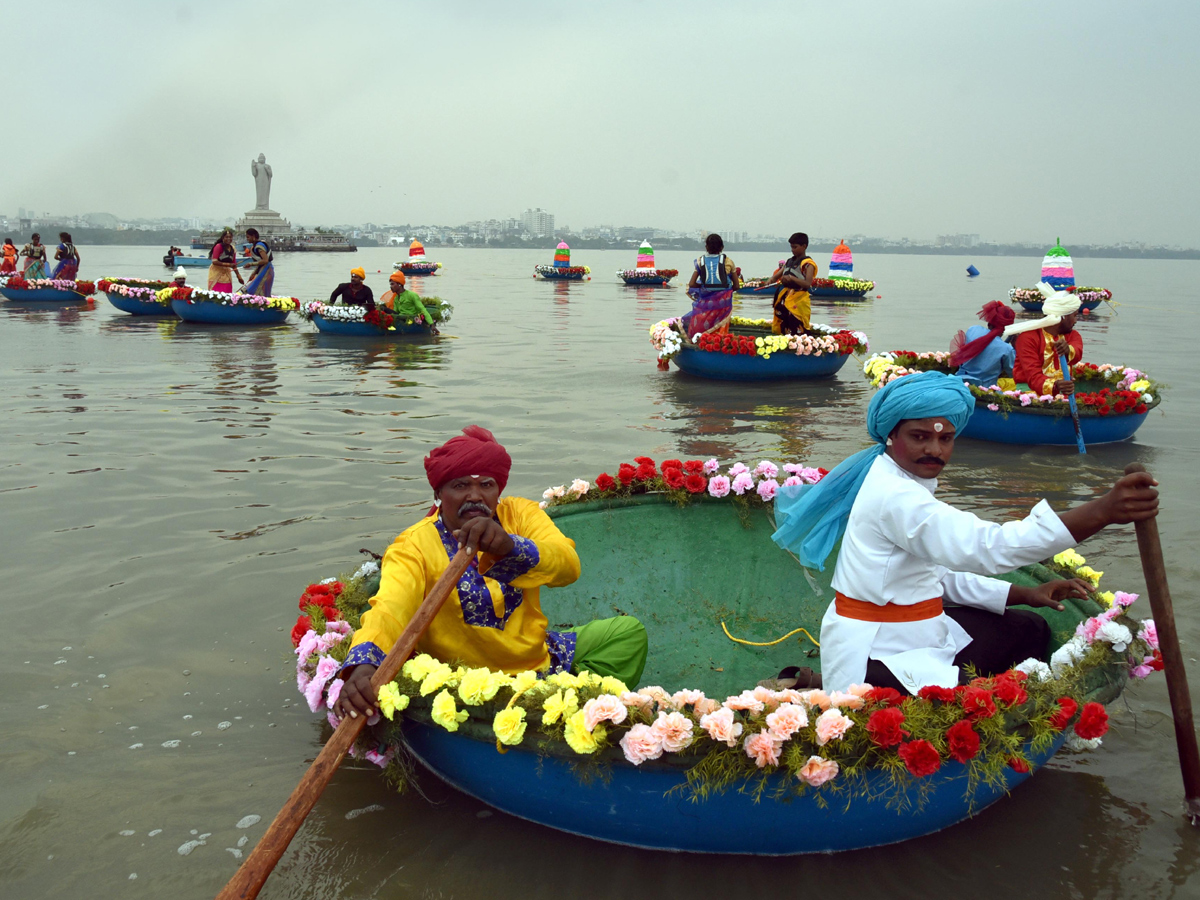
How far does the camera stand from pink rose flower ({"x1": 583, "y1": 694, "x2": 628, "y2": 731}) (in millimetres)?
2670

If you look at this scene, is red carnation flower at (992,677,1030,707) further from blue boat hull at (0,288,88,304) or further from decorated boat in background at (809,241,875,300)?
decorated boat in background at (809,241,875,300)

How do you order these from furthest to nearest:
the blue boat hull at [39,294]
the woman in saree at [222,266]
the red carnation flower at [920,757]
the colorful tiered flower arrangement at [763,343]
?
the blue boat hull at [39,294] → the woman in saree at [222,266] → the colorful tiered flower arrangement at [763,343] → the red carnation flower at [920,757]

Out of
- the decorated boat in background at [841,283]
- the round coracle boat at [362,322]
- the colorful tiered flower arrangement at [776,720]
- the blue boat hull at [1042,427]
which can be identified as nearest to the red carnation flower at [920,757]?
the colorful tiered flower arrangement at [776,720]

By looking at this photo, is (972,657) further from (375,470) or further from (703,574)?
(375,470)

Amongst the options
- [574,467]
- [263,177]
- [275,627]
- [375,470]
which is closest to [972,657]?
[275,627]

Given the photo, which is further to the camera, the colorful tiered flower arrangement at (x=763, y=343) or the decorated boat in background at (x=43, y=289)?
the decorated boat in background at (x=43, y=289)

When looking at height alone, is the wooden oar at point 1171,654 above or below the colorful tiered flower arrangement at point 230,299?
below

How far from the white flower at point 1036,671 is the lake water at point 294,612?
26.6 inches

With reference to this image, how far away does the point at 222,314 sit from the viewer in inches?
750

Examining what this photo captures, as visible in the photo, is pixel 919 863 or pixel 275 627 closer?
pixel 919 863

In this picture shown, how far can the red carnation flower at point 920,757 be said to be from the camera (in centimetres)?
258

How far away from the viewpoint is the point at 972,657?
3438 mm

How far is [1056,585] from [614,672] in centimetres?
176

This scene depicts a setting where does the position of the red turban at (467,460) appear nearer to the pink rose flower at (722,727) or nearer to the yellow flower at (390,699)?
the yellow flower at (390,699)
